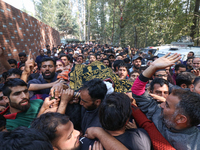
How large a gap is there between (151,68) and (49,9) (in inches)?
1898

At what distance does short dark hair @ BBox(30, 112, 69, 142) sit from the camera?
3.45ft

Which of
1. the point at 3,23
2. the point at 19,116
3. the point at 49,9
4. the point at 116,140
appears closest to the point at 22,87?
the point at 19,116

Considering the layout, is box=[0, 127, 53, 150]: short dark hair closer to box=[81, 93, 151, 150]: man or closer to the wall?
box=[81, 93, 151, 150]: man

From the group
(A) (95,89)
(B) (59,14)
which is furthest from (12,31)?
(B) (59,14)

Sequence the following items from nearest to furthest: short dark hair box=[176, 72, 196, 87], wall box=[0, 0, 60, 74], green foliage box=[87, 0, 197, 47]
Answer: short dark hair box=[176, 72, 196, 87] < wall box=[0, 0, 60, 74] < green foliage box=[87, 0, 197, 47]

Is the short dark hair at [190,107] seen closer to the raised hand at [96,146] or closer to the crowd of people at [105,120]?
the crowd of people at [105,120]

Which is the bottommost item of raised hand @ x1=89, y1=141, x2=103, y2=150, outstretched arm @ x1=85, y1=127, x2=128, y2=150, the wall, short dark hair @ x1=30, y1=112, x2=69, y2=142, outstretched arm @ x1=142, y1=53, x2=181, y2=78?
raised hand @ x1=89, y1=141, x2=103, y2=150

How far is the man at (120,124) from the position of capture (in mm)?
1104

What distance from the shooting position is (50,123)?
3.55 ft

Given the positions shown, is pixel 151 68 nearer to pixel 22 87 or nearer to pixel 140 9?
pixel 22 87

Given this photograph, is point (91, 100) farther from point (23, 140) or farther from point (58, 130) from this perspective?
point (23, 140)

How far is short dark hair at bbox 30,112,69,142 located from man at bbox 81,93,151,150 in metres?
0.34

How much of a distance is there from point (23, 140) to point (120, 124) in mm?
746

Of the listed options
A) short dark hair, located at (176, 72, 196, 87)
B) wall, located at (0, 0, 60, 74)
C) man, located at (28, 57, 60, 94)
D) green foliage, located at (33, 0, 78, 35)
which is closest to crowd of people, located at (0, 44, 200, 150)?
man, located at (28, 57, 60, 94)
